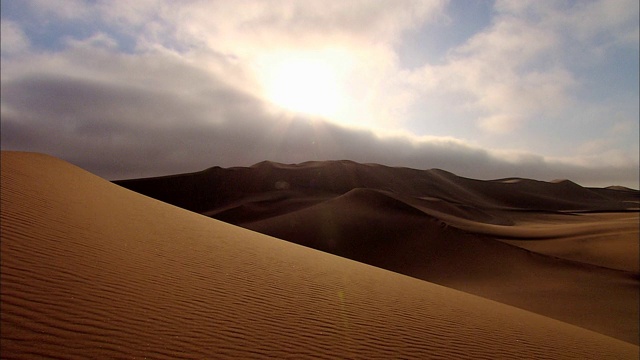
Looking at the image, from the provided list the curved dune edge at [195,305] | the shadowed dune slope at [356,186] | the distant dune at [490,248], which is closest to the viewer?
the curved dune edge at [195,305]

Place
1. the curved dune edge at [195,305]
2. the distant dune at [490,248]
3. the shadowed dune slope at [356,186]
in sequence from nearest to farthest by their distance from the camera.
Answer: the curved dune edge at [195,305], the distant dune at [490,248], the shadowed dune slope at [356,186]

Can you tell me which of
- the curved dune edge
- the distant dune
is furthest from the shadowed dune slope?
the curved dune edge

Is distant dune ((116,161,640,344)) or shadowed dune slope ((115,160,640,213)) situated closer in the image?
distant dune ((116,161,640,344))

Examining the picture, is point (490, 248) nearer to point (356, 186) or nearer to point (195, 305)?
point (195, 305)

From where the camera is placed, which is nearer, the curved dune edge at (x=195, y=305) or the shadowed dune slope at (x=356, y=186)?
the curved dune edge at (x=195, y=305)

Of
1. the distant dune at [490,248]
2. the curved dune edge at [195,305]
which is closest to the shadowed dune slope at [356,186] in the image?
the distant dune at [490,248]

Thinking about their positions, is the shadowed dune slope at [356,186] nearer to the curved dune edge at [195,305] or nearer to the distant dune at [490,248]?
the distant dune at [490,248]

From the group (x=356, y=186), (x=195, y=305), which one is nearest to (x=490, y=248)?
(x=195, y=305)

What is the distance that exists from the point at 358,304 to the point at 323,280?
4.73 feet

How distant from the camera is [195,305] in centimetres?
450

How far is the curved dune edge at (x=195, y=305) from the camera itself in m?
3.37

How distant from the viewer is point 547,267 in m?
17.7

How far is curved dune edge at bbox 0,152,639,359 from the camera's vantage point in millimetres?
3365

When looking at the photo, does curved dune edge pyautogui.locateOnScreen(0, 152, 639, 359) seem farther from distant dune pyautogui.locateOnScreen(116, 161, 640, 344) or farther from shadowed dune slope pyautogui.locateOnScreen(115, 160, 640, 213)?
shadowed dune slope pyautogui.locateOnScreen(115, 160, 640, 213)
